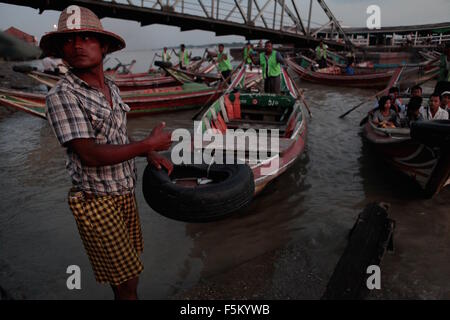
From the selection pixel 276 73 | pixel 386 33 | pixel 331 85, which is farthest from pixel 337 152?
pixel 386 33

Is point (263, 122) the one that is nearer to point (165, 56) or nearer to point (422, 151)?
point (422, 151)

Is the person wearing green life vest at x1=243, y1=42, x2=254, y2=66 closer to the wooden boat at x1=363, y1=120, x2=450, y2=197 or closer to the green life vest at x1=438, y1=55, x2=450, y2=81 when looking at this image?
the green life vest at x1=438, y1=55, x2=450, y2=81

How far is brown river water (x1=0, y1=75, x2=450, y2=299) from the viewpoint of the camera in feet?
9.91

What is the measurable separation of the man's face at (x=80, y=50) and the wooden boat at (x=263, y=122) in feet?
8.90

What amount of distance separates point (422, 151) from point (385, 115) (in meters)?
2.14

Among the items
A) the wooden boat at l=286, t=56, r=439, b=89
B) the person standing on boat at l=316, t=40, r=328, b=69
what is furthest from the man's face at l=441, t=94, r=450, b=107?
the person standing on boat at l=316, t=40, r=328, b=69

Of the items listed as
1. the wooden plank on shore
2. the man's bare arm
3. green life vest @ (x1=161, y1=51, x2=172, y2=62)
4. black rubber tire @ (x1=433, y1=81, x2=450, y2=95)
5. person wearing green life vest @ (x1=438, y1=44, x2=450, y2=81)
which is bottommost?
the wooden plank on shore

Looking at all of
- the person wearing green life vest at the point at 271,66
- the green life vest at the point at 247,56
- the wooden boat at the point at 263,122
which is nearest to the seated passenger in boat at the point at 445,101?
the wooden boat at the point at 263,122

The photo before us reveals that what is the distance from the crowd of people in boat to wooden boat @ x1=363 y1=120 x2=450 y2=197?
0.56 m

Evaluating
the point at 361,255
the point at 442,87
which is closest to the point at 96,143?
the point at 361,255

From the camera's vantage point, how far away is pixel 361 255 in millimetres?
2764

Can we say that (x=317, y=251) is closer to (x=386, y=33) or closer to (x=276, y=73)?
(x=276, y=73)

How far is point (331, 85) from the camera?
54.7ft
